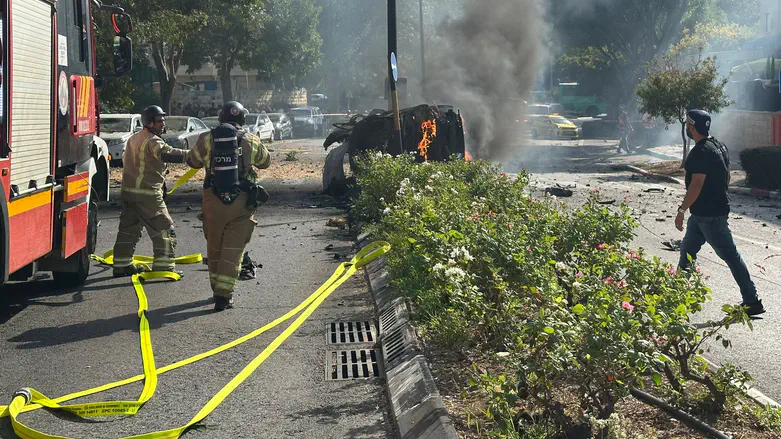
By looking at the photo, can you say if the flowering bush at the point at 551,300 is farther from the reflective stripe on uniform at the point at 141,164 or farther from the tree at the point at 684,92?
the tree at the point at 684,92

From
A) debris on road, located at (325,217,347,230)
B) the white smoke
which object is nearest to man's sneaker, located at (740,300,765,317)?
debris on road, located at (325,217,347,230)

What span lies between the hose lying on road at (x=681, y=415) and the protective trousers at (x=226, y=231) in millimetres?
4606

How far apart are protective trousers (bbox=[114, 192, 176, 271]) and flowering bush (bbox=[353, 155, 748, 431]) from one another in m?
2.28

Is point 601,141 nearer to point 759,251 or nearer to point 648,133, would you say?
point 648,133

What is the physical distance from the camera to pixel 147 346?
720 centimetres

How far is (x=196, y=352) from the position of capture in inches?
281

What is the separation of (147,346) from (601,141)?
43759 mm

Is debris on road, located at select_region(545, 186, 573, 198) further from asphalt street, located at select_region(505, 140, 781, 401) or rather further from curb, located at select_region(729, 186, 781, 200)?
curb, located at select_region(729, 186, 781, 200)

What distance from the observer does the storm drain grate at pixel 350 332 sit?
759 cm

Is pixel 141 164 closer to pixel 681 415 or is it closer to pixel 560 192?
pixel 681 415

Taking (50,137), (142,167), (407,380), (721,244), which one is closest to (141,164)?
(142,167)

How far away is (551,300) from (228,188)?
4144 millimetres

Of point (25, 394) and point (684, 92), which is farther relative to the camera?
point (684, 92)

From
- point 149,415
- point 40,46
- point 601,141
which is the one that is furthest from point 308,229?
point 601,141
